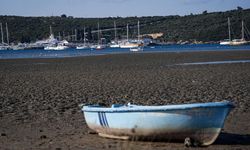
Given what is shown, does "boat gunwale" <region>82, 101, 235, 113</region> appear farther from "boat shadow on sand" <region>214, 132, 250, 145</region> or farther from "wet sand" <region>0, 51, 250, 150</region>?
"boat shadow on sand" <region>214, 132, 250, 145</region>

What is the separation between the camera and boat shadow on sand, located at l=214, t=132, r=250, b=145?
9.84 m

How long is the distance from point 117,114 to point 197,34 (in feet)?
527

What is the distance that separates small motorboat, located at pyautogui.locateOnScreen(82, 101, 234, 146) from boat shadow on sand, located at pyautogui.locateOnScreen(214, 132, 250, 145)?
0.65 meters

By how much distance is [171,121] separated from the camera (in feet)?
30.2

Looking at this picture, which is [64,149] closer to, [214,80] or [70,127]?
[70,127]

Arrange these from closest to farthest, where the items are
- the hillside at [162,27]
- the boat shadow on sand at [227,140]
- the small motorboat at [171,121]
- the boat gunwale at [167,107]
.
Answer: the boat gunwale at [167,107] → the small motorboat at [171,121] → the boat shadow on sand at [227,140] → the hillside at [162,27]

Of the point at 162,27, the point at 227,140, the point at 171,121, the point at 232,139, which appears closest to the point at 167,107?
the point at 171,121

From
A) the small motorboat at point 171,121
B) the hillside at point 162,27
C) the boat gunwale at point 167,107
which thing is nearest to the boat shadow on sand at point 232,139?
the small motorboat at point 171,121

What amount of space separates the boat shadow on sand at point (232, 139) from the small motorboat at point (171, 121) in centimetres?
65

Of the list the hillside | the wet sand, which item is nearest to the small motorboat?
the wet sand

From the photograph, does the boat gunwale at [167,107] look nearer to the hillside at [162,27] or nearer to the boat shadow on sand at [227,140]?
the boat shadow on sand at [227,140]

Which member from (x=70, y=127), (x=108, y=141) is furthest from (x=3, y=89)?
(x=108, y=141)

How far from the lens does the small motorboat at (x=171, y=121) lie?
352 inches

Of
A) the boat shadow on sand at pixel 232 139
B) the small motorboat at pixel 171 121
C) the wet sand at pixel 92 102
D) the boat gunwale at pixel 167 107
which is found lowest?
the wet sand at pixel 92 102
